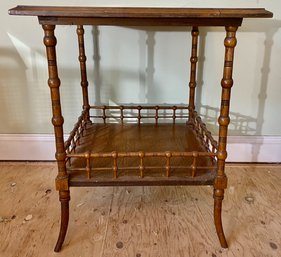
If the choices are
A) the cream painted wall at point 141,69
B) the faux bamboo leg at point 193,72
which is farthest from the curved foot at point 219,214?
the cream painted wall at point 141,69

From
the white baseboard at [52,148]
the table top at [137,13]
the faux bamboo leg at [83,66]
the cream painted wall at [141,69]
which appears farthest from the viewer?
the white baseboard at [52,148]

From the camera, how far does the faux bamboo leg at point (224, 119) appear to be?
3.32 ft

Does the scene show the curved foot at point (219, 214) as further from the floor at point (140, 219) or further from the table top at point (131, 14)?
the table top at point (131, 14)

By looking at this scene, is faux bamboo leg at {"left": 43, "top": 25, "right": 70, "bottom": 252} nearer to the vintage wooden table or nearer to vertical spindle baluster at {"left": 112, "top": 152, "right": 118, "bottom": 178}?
the vintage wooden table

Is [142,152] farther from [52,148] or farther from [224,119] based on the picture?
[52,148]

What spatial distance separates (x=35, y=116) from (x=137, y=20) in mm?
1063

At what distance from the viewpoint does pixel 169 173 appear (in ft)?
3.91

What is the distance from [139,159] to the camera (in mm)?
1299

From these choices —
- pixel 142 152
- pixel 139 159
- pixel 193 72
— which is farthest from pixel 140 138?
pixel 193 72

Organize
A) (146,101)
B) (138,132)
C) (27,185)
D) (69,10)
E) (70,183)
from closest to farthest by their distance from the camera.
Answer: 1. (69,10)
2. (70,183)
3. (138,132)
4. (27,185)
5. (146,101)

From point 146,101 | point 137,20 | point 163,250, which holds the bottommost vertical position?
point 163,250

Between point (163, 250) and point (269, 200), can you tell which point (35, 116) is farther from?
point (269, 200)

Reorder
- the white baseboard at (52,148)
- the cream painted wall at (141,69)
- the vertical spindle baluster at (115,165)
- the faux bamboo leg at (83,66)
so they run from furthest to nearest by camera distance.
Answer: the white baseboard at (52,148), the cream painted wall at (141,69), the faux bamboo leg at (83,66), the vertical spindle baluster at (115,165)

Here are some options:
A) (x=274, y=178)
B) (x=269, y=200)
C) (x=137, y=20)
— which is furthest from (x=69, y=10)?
(x=274, y=178)
